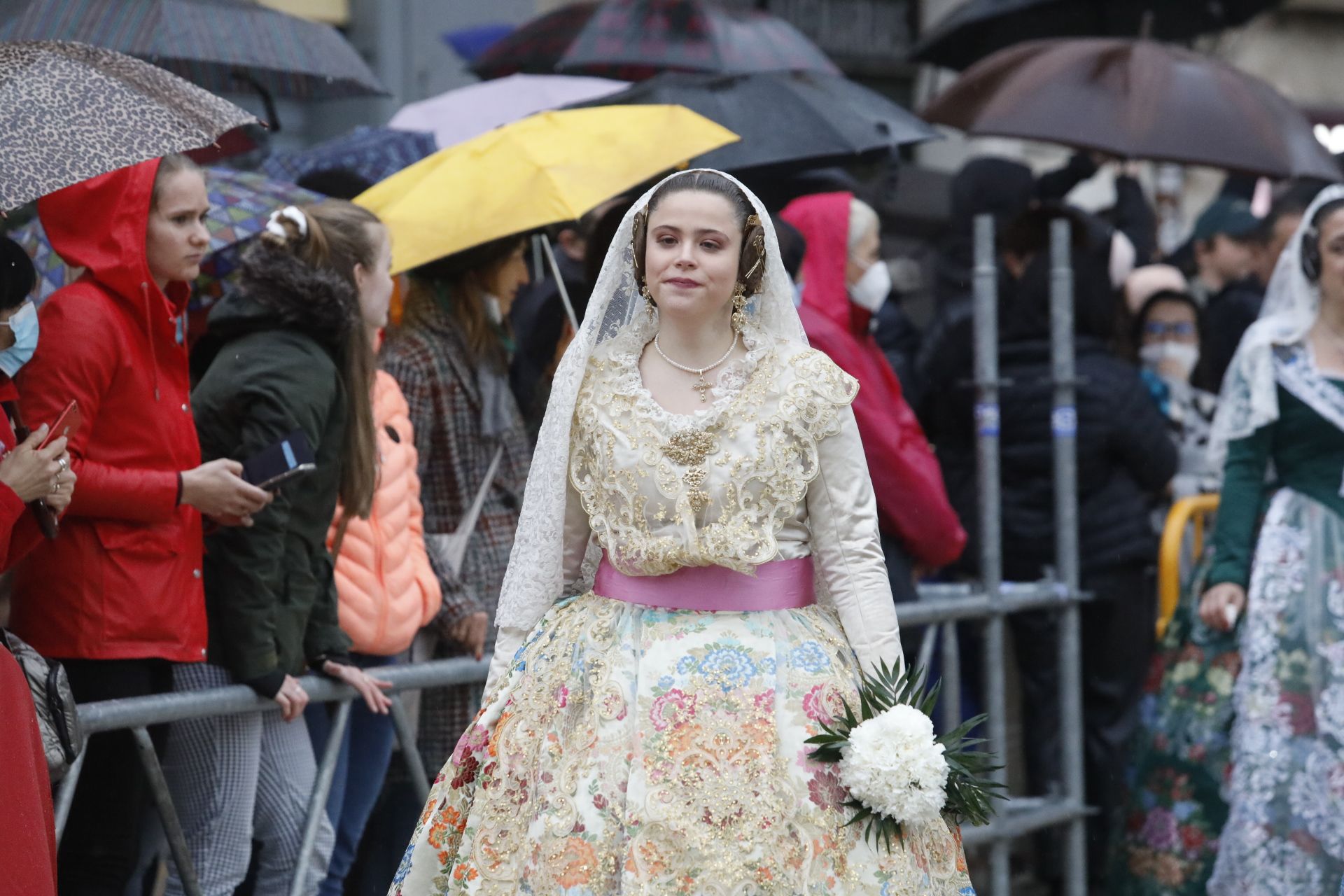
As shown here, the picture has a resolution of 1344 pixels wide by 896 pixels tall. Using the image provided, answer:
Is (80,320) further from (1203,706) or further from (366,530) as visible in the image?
(1203,706)

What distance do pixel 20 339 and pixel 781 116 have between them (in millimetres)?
3189

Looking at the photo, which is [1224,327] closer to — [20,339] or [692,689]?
[692,689]

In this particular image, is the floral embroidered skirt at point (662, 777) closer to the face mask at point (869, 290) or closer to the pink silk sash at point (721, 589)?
the pink silk sash at point (721, 589)

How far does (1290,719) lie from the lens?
222 inches

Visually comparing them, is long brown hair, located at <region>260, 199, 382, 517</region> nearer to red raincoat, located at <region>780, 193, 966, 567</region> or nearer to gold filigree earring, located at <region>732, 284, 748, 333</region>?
gold filigree earring, located at <region>732, 284, 748, 333</region>

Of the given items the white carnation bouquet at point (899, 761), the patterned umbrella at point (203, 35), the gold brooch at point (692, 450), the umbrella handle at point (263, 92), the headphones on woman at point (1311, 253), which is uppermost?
the patterned umbrella at point (203, 35)

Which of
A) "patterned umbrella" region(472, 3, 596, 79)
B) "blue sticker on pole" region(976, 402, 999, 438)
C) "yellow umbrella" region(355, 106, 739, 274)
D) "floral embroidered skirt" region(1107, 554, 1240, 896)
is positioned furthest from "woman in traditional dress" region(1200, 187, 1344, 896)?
"patterned umbrella" region(472, 3, 596, 79)

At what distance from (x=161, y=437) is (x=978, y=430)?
9.47 ft

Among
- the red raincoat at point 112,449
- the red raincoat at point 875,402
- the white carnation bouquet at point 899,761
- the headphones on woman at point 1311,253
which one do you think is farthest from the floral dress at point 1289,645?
the red raincoat at point 112,449

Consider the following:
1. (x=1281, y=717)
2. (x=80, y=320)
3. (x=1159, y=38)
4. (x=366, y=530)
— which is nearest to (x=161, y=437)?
(x=80, y=320)

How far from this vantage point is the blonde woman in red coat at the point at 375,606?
4.95 metres

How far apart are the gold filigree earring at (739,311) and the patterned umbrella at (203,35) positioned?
9.08 ft

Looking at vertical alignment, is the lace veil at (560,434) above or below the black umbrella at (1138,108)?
below

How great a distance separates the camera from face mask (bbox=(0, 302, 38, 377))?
3.87 metres
